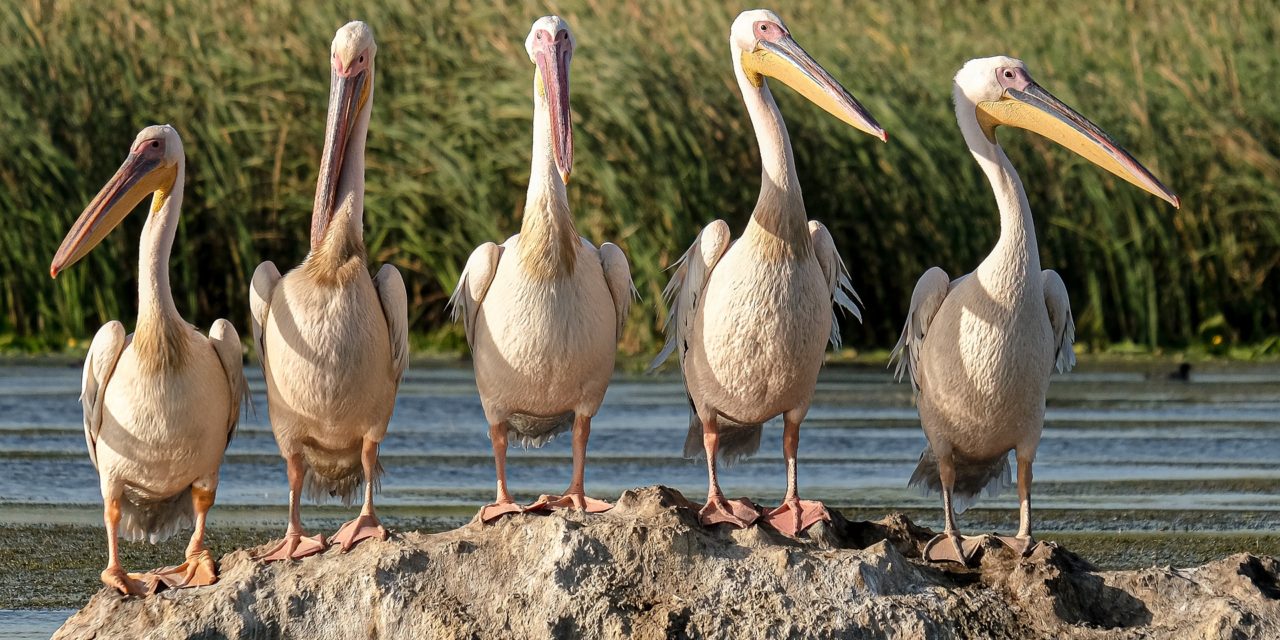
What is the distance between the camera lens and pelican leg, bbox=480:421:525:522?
5.26m

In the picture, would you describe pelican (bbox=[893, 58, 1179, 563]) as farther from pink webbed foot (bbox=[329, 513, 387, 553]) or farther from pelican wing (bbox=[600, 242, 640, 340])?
pink webbed foot (bbox=[329, 513, 387, 553])

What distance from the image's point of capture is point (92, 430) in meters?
5.78

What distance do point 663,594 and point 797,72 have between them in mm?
1732

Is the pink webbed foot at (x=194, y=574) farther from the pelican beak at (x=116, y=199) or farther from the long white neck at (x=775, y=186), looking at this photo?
the long white neck at (x=775, y=186)

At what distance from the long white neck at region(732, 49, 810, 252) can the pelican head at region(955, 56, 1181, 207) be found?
61 centimetres

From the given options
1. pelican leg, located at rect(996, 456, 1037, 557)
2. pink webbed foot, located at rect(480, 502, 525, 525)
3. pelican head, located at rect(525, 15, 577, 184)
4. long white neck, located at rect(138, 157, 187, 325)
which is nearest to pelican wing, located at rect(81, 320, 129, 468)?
long white neck, located at rect(138, 157, 187, 325)

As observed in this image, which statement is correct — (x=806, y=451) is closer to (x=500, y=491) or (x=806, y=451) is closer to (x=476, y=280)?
(x=476, y=280)

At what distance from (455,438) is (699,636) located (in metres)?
4.88

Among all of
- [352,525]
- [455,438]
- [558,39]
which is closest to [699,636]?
[352,525]

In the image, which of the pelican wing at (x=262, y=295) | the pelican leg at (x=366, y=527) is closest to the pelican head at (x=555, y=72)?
the pelican wing at (x=262, y=295)

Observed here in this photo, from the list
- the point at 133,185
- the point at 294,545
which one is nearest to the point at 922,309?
the point at 294,545

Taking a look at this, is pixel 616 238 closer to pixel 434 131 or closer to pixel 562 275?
pixel 434 131

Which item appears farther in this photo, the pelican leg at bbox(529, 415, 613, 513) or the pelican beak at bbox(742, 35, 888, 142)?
the pelican beak at bbox(742, 35, 888, 142)

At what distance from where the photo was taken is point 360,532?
5.34 m
